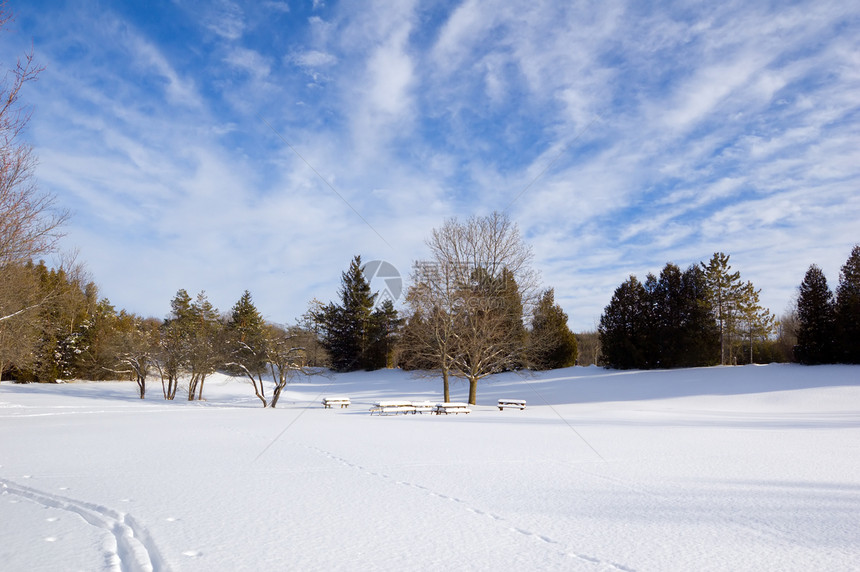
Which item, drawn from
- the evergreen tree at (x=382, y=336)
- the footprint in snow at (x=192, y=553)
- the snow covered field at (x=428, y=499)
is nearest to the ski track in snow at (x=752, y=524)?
the snow covered field at (x=428, y=499)

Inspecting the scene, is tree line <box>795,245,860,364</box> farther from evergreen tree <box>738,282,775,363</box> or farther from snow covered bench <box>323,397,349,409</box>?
snow covered bench <box>323,397,349,409</box>

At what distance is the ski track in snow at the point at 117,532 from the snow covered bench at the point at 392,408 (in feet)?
55.9

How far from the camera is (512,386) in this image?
38.0 meters

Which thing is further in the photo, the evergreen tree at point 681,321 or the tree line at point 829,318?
the evergreen tree at point 681,321

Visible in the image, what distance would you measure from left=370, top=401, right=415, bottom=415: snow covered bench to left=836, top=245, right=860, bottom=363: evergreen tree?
2712cm

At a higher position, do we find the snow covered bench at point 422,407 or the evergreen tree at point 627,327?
the evergreen tree at point 627,327

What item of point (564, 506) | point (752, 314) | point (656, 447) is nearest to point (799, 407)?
point (752, 314)

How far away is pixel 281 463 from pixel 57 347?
44.6 metres

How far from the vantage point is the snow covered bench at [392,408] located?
23453mm

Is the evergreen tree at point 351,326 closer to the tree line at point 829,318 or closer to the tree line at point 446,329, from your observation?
the tree line at point 446,329

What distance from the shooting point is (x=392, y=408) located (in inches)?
936

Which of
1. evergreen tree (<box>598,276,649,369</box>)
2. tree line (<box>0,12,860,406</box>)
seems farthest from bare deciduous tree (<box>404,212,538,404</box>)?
evergreen tree (<box>598,276,649,369</box>)

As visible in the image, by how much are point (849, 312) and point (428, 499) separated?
35.9 meters

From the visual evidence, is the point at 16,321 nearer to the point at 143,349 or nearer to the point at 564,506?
the point at 143,349
